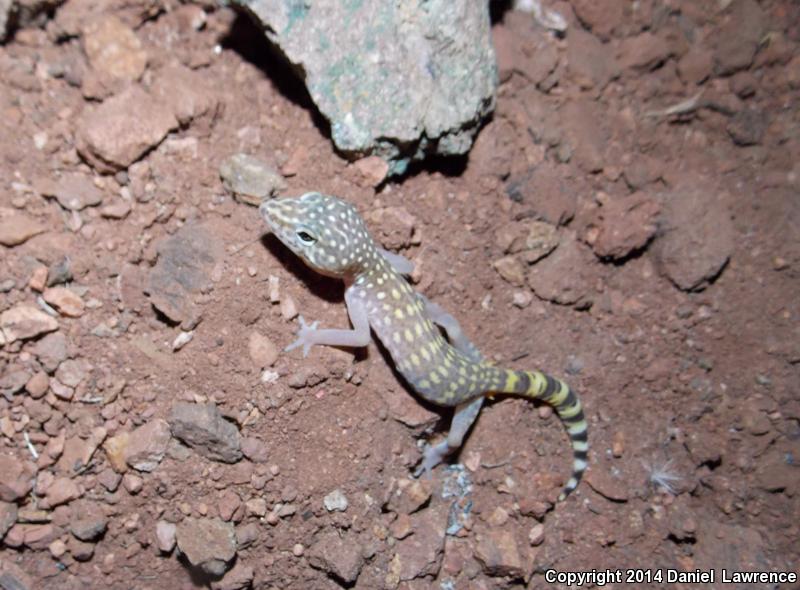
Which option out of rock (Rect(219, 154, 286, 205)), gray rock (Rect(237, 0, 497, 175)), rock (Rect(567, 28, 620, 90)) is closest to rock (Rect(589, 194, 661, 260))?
rock (Rect(567, 28, 620, 90))

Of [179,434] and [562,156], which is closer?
[179,434]

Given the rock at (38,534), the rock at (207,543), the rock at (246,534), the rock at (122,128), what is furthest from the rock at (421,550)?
the rock at (122,128)

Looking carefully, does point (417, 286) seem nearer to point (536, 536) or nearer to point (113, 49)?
point (536, 536)

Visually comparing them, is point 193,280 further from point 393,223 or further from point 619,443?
point 619,443

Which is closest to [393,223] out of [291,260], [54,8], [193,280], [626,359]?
[291,260]

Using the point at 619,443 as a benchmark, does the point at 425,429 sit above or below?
below

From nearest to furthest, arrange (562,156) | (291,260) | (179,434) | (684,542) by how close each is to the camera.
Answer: (179,434) → (291,260) → (684,542) → (562,156)

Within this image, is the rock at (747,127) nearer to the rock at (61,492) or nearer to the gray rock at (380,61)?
the gray rock at (380,61)
